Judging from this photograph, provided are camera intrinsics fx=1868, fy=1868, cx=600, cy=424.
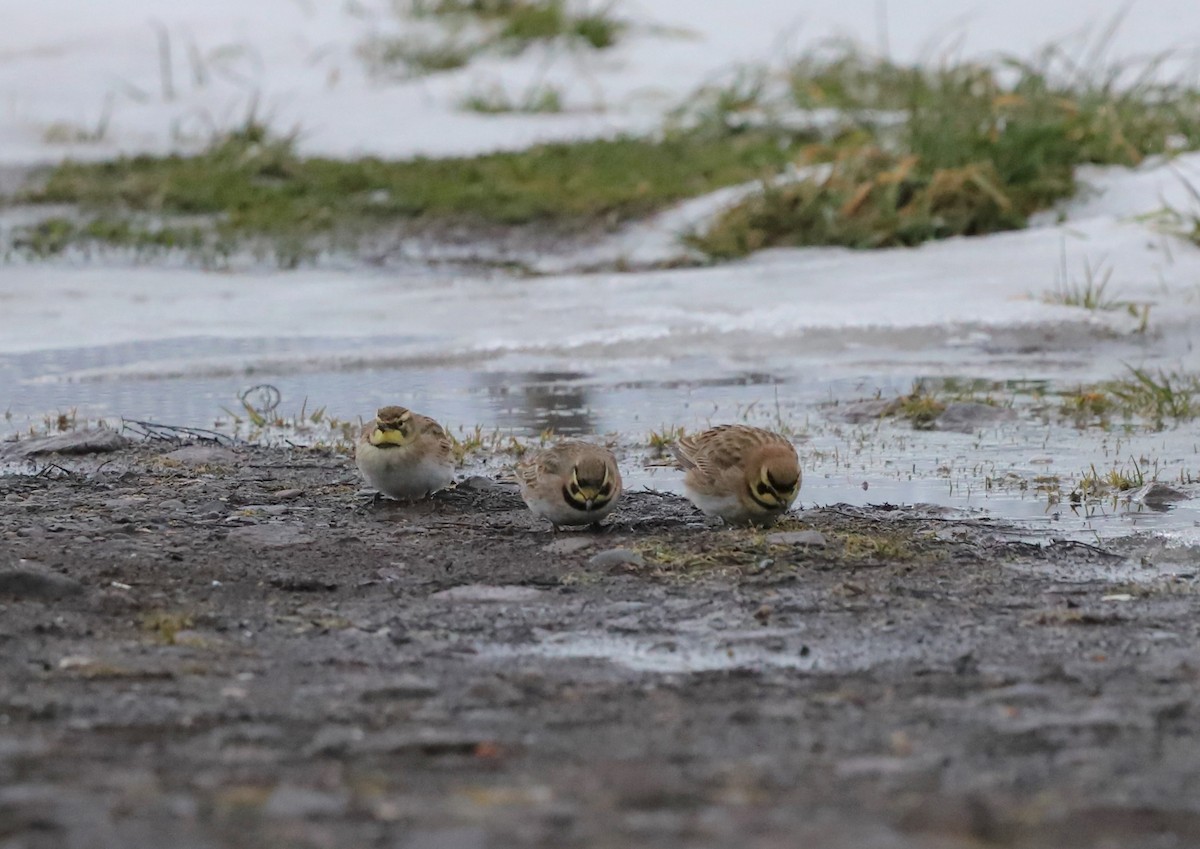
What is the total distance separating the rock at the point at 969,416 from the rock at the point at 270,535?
3822 millimetres

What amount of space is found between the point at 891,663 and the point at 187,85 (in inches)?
685

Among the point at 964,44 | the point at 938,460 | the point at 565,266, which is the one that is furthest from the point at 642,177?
the point at 938,460

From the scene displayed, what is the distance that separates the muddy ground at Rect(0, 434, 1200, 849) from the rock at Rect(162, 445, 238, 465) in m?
0.91

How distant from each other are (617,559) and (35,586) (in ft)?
6.24

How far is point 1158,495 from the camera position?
25.0 ft

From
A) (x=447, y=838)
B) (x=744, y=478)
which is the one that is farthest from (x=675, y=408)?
(x=447, y=838)

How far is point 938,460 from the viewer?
870cm

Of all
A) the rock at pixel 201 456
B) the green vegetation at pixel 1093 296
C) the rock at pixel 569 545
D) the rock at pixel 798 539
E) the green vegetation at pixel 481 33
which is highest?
the green vegetation at pixel 481 33

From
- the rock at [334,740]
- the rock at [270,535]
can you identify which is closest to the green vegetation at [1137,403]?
the rock at [270,535]

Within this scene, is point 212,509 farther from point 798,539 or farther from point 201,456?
point 798,539

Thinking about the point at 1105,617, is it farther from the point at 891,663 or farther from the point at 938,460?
the point at 938,460

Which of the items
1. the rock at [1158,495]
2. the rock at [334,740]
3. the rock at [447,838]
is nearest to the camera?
the rock at [447,838]

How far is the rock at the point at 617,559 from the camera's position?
6332mm

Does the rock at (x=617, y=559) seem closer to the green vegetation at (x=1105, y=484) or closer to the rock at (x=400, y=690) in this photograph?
the rock at (x=400, y=690)
